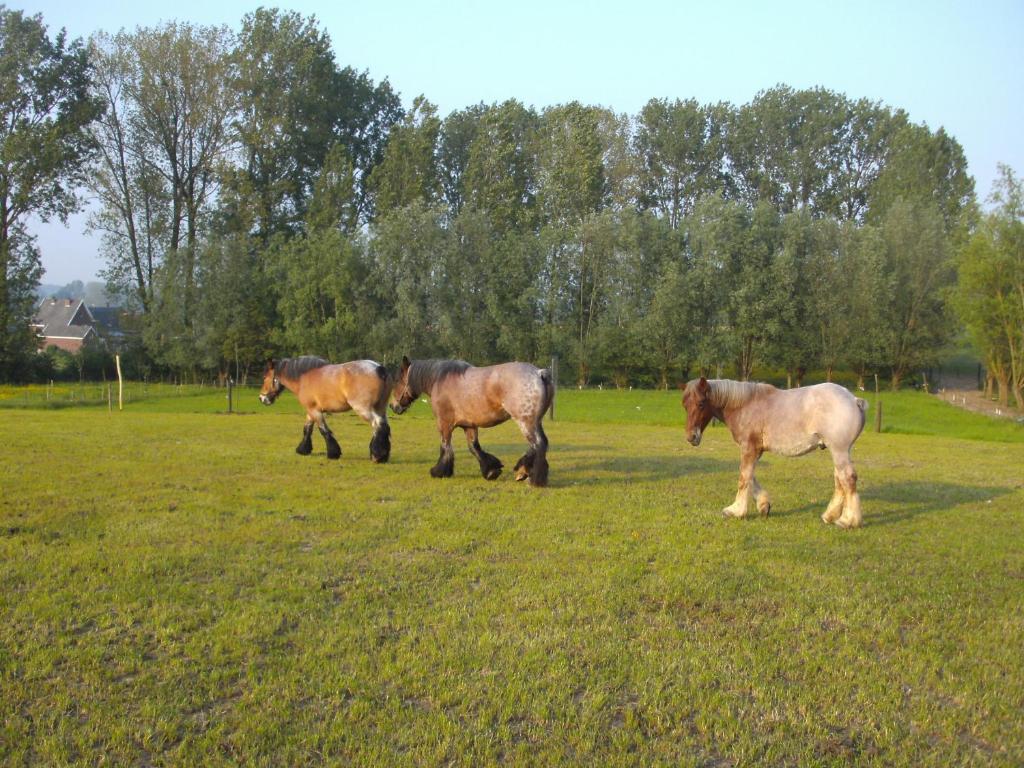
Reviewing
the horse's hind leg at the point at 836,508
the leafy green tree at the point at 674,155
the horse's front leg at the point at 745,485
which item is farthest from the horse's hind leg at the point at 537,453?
the leafy green tree at the point at 674,155

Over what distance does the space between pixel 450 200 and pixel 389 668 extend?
51.1 meters

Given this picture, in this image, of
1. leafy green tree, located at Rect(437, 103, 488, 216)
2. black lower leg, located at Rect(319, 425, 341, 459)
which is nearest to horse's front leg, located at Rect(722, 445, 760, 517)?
black lower leg, located at Rect(319, 425, 341, 459)

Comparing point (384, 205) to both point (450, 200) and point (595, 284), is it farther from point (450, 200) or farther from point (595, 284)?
point (595, 284)

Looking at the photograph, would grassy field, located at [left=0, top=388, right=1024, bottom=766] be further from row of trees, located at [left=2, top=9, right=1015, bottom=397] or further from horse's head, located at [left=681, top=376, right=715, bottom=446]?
row of trees, located at [left=2, top=9, right=1015, bottom=397]

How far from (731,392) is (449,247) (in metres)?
36.9

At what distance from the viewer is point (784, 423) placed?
361 inches

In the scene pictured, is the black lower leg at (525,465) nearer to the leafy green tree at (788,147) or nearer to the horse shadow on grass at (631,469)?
the horse shadow on grass at (631,469)

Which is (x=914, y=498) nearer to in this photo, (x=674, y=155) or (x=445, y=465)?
(x=445, y=465)

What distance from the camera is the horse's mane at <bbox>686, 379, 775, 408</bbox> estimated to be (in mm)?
9531

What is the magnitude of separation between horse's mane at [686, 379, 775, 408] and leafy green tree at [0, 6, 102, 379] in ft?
139

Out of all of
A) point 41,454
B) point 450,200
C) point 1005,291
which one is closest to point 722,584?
point 41,454

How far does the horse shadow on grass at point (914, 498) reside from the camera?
32.2ft

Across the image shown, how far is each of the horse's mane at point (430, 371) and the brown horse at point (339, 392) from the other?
0.78 meters

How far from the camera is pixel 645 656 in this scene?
5.03m
